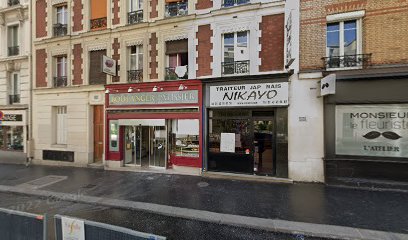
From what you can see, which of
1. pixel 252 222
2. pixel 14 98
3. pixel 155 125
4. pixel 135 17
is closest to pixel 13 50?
pixel 14 98

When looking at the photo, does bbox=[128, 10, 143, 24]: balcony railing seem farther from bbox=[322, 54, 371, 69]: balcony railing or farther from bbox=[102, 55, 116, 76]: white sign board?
bbox=[322, 54, 371, 69]: balcony railing

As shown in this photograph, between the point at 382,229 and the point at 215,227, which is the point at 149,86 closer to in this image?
the point at 215,227

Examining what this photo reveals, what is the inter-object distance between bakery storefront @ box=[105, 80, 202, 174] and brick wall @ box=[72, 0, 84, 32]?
3453 mm

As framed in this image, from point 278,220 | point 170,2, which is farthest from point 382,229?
point 170,2

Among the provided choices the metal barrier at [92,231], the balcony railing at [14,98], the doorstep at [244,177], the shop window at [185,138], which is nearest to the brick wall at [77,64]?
the balcony railing at [14,98]

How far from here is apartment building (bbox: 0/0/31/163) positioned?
36.4 feet

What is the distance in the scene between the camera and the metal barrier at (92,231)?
2.21m

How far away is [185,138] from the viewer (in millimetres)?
8789

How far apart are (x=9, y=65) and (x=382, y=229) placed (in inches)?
637

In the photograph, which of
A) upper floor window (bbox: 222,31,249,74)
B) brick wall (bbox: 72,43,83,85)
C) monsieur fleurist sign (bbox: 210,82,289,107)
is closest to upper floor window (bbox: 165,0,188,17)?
upper floor window (bbox: 222,31,249,74)

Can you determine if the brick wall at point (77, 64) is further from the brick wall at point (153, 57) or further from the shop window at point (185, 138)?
the shop window at point (185, 138)

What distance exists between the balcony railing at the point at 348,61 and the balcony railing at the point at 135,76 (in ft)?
22.9

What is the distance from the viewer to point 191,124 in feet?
27.8

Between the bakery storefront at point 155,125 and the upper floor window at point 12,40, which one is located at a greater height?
the upper floor window at point 12,40
